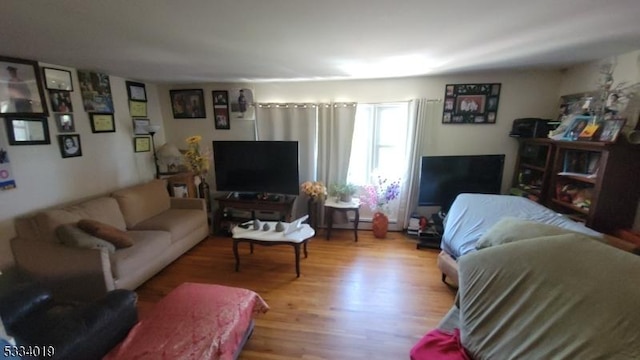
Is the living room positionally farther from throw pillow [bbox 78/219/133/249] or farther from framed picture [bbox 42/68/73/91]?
throw pillow [bbox 78/219/133/249]

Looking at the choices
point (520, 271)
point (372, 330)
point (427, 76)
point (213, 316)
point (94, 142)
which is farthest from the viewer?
point (427, 76)

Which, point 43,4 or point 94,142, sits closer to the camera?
point 43,4

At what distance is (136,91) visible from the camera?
3.47 metres

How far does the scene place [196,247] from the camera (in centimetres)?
332

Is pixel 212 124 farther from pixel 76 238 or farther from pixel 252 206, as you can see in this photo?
pixel 76 238

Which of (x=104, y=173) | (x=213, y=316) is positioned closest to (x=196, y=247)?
(x=104, y=173)

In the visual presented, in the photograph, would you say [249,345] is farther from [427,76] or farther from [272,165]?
[427,76]

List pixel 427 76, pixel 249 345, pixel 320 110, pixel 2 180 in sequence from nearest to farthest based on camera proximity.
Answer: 1. pixel 249 345
2. pixel 2 180
3. pixel 427 76
4. pixel 320 110

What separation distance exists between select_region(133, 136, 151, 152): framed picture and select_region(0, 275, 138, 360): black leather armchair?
2.37m

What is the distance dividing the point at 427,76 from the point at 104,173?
13.7 ft

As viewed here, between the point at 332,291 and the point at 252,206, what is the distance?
1.63 m

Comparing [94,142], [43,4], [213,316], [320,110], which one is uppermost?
[43,4]

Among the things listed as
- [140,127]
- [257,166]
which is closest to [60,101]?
[140,127]

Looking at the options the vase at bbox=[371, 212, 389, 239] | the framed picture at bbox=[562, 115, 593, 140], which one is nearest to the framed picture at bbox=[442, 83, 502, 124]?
the framed picture at bbox=[562, 115, 593, 140]
